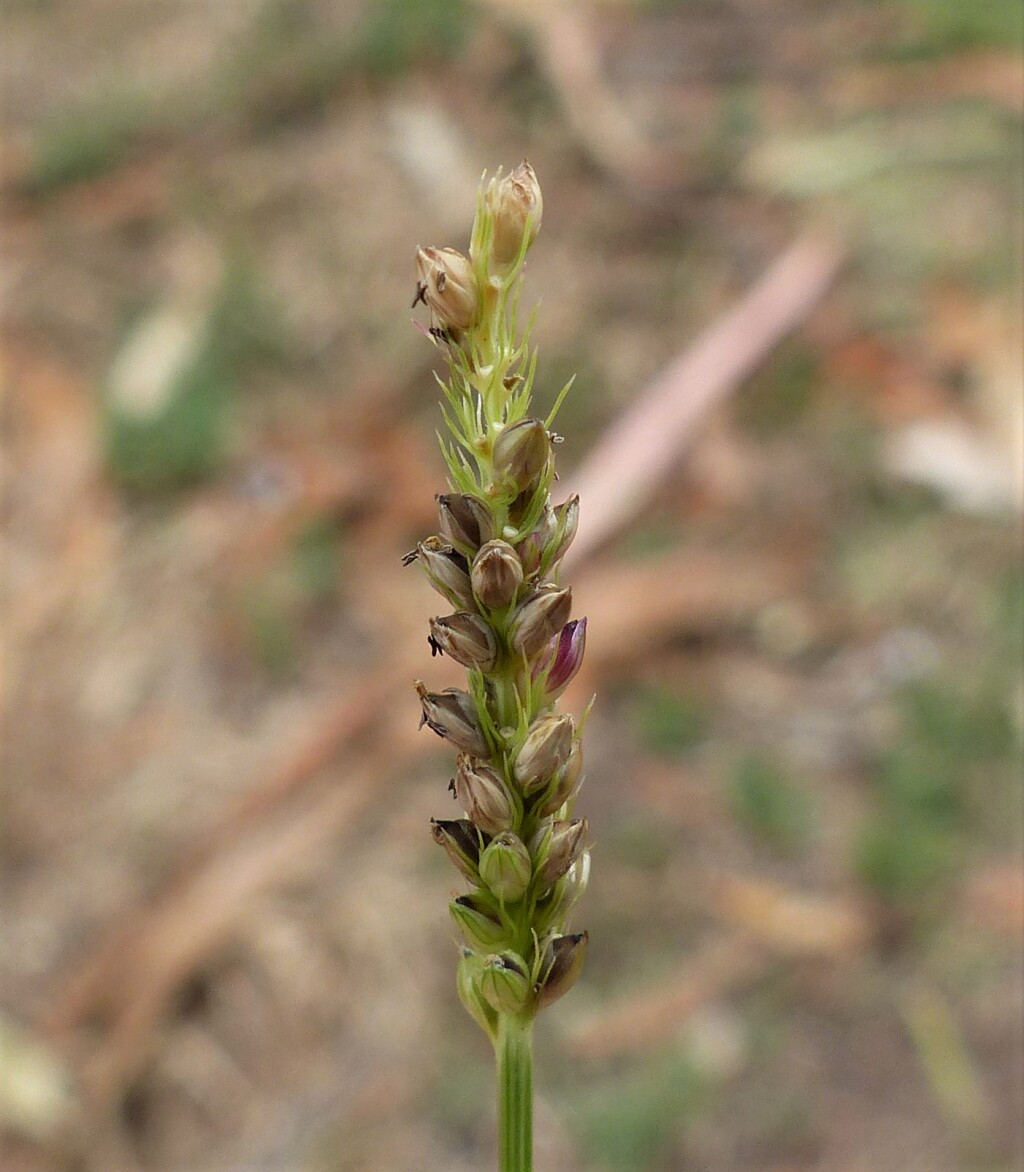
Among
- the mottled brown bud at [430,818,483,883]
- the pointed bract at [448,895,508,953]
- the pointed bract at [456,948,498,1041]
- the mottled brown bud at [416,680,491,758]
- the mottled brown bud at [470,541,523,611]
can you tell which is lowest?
the pointed bract at [456,948,498,1041]

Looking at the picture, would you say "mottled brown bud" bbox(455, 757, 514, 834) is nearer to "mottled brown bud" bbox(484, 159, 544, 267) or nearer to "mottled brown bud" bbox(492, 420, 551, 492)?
"mottled brown bud" bbox(492, 420, 551, 492)

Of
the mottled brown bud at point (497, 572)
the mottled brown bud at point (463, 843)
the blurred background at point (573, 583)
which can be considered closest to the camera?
the mottled brown bud at point (497, 572)

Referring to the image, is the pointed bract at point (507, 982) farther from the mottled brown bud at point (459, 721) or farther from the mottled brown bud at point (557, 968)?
the mottled brown bud at point (459, 721)


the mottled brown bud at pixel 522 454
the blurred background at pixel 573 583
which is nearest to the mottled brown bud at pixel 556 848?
the mottled brown bud at pixel 522 454

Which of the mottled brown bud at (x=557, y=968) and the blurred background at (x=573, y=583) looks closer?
the mottled brown bud at (x=557, y=968)

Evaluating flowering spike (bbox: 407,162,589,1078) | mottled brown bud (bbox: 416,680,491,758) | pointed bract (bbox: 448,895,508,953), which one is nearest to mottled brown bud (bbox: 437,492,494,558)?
flowering spike (bbox: 407,162,589,1078)

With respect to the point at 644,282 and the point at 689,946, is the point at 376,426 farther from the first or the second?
the point at 689,946
